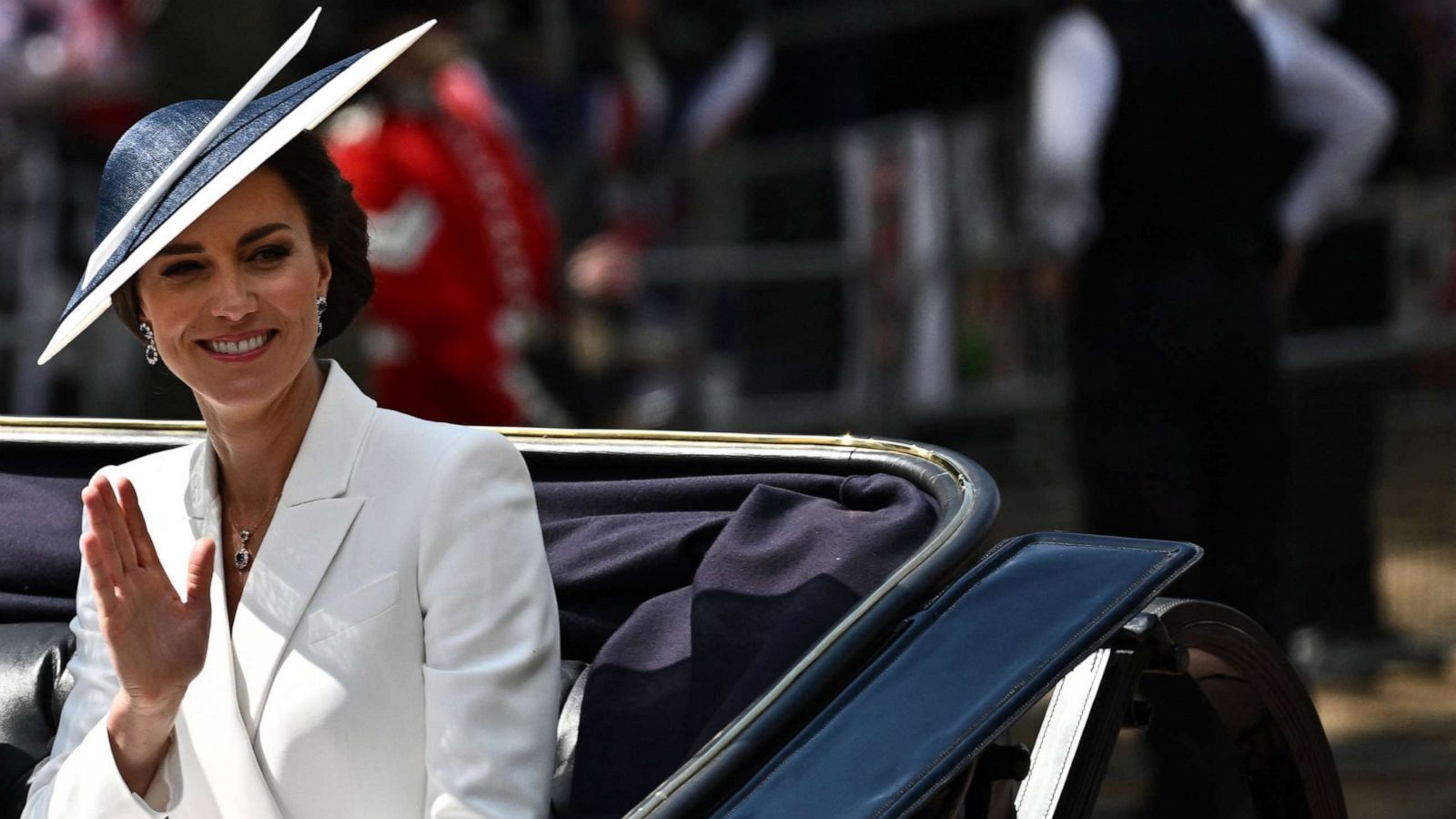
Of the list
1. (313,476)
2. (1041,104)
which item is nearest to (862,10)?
(1041,104)

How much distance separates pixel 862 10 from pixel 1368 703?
3.24m

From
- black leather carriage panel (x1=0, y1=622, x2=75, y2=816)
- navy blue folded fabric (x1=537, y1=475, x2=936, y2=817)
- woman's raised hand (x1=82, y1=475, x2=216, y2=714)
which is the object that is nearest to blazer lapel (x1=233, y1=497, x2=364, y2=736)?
woman's raised hand (x1=82, y1=475, x2=216, y2=714)

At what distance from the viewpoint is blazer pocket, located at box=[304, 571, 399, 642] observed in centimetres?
246

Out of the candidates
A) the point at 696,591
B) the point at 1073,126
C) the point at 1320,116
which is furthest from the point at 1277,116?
the point at 696,591

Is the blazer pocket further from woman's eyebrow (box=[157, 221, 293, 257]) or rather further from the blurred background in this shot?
the blurred background

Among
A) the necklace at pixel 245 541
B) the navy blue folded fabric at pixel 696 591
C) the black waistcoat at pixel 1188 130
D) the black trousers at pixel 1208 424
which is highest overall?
the black waistcoat at pixel 1188 130

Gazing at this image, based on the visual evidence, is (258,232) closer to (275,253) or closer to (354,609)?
(275,253)

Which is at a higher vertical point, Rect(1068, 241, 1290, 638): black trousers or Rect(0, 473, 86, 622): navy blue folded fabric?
Rect(0, 473, 86, 622): navy blue folded fabric

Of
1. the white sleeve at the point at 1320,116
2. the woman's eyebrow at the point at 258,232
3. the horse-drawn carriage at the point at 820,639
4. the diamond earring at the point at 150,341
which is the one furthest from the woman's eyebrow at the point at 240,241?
the white sleeve at the point at 1320,116

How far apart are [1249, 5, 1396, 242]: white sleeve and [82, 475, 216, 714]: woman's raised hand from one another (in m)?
3.46

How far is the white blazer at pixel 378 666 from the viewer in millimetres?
2395

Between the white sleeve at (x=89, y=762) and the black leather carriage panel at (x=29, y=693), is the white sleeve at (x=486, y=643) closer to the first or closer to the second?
the white sleeve at (x=89, y=762)

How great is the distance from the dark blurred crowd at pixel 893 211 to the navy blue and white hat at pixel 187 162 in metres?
0.48

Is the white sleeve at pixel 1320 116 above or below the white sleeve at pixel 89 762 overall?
above
